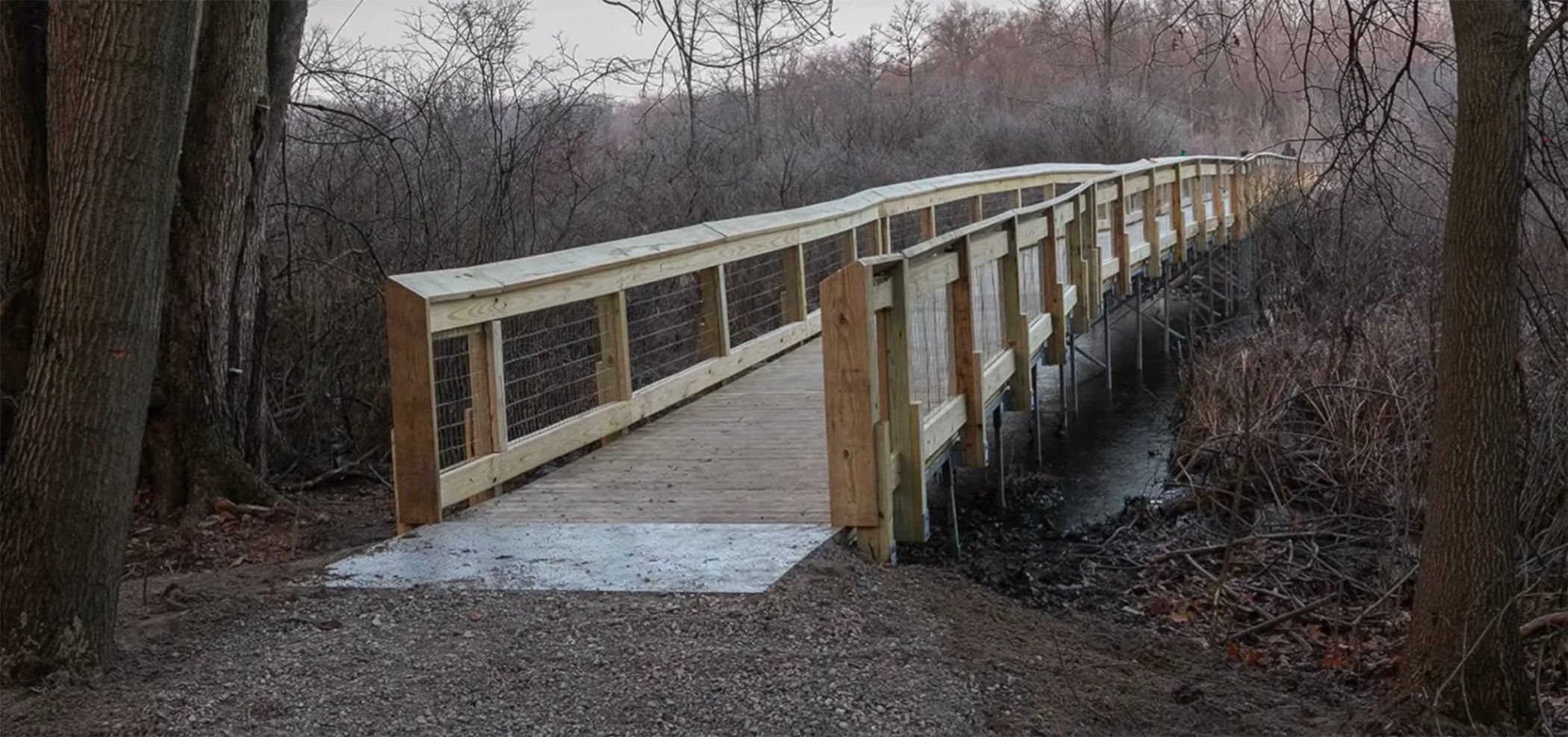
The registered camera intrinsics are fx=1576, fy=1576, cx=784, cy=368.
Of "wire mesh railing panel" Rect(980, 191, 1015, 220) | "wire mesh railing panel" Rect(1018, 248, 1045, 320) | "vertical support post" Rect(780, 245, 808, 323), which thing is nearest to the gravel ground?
"wire mesh railing panel" Rect(1018, 248, 1045, 320)

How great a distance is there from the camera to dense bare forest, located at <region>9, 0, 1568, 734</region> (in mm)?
4680

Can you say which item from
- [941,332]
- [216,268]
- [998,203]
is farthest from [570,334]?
[998,203]

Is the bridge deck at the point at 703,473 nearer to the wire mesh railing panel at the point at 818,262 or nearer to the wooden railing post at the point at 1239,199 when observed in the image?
the wire mesh railing panel at the point at 818,262

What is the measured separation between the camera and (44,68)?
7316 millimetres

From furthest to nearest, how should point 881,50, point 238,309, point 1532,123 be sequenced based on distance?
point 881,50 < point 238,309 < point 1532,123

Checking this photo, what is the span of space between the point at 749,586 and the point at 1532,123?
139 inches

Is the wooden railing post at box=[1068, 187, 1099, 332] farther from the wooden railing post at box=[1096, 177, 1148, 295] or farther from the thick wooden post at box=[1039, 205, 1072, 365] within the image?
the wooden railing post at box=[1096, 177, 1148, 295]

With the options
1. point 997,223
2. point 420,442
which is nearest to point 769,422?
point 997,223

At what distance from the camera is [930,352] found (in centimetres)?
817

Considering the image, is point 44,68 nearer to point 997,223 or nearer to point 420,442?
point 420,442

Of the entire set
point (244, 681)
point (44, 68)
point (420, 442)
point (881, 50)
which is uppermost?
point (881, 50)

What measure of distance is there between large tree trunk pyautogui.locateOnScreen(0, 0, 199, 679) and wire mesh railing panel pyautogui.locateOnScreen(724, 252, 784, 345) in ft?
22.6

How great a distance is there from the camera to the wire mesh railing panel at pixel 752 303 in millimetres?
11922

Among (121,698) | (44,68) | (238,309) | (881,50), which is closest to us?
(121,698)
